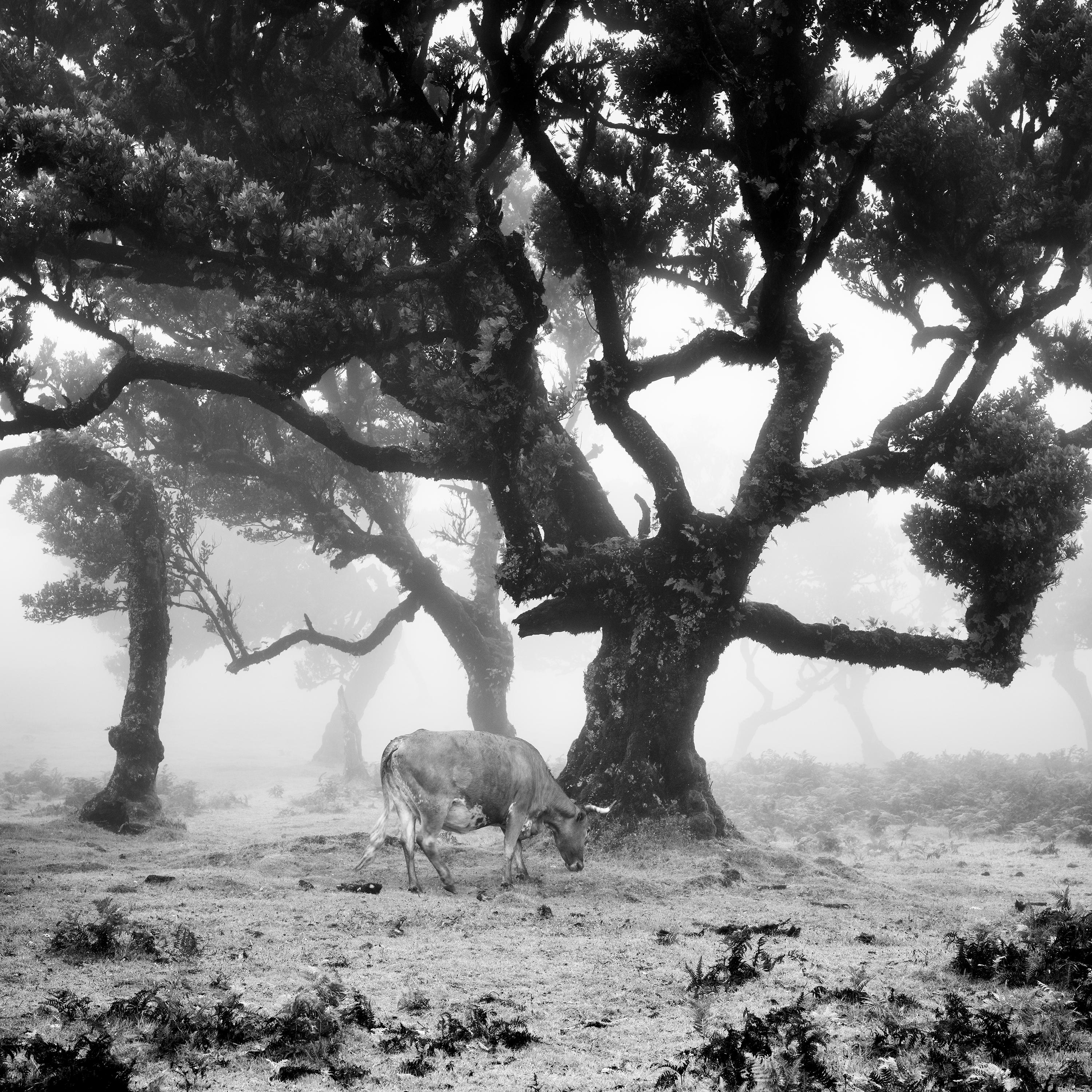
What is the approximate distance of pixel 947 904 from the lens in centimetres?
876

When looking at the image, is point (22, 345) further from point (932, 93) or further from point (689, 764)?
point (932, 93)

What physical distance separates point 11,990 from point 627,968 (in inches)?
158

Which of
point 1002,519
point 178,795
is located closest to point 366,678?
point 178,795

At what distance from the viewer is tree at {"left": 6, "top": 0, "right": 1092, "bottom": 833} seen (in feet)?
35.3

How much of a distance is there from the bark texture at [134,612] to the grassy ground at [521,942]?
3.00 m

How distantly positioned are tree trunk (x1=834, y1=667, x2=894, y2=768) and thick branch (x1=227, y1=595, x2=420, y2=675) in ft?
128

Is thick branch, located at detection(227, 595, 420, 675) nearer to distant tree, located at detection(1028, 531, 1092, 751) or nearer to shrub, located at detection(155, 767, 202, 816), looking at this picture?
shrub, located at detection(155, 767, 202, 816)

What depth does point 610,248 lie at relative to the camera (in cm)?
1279

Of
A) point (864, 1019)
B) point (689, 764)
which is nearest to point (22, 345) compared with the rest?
point (689, 764)

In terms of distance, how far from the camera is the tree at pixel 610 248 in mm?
10750

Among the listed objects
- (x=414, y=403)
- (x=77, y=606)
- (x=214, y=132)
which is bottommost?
(x=77, y=606)

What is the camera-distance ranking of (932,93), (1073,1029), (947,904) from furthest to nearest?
(932,93), (947,904), (1073,1029)

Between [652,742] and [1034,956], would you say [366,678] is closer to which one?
[652,742]

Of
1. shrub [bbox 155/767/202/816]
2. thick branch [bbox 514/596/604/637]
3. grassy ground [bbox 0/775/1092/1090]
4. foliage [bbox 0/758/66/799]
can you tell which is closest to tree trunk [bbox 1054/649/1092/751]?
grassy ground [bbox 0/775/1092/1090]
